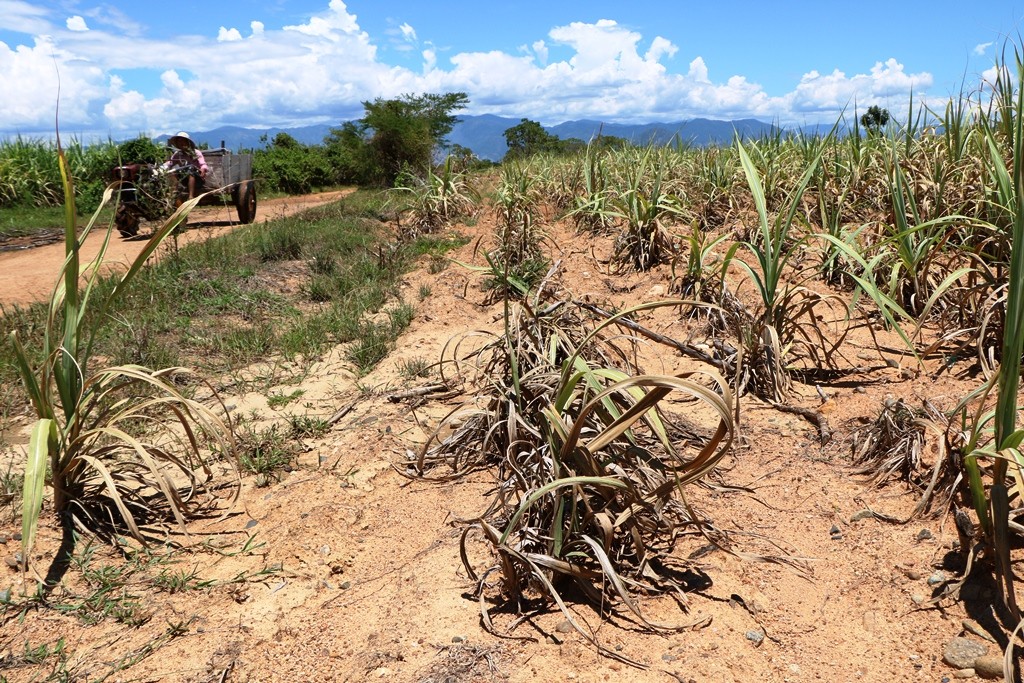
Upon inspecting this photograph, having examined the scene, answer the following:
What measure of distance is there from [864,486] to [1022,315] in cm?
94

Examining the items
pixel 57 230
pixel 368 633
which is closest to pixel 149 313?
pixel 368 633

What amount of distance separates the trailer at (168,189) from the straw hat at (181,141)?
0.41 m

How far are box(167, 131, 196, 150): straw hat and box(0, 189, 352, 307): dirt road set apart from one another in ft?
3.14

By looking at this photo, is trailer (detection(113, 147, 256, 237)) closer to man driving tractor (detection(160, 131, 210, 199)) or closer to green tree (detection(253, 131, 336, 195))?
man driving tractor (detection(160, 131, 210, 199))

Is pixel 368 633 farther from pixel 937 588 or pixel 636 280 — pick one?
pixel 636 280

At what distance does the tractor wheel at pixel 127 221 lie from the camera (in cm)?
793

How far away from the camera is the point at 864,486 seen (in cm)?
250

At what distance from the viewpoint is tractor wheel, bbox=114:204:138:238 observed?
7.93m

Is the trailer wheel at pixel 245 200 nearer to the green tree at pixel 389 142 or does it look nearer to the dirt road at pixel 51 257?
the dirt road at pixel 51 257

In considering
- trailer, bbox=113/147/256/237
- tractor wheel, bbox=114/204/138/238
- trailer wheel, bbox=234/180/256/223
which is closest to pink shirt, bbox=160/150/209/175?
trailer, bbox=113/147/256/237

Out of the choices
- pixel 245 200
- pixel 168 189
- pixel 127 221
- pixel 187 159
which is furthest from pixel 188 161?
pixel 168 189

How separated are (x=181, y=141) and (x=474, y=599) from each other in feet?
27.6

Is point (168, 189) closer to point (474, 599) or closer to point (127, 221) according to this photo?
point (127, 221)

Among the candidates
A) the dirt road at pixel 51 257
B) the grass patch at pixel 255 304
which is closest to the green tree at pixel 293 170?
the dirt road at pixel 51 257
